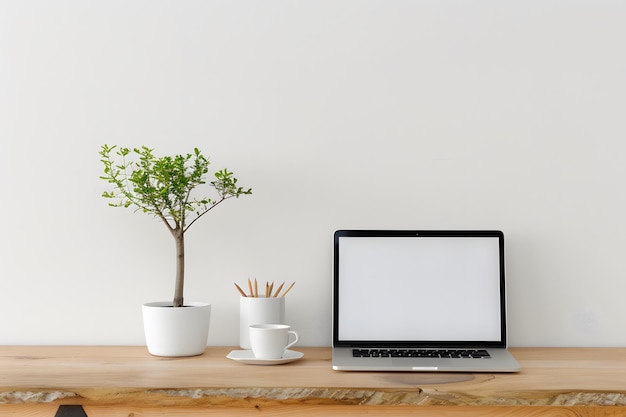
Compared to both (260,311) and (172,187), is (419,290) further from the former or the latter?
(172,187)

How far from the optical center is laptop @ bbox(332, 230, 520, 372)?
1349mm

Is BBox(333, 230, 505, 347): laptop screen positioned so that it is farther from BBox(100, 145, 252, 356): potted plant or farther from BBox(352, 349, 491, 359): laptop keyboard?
BBox(100, 145, 252, 356): potted plant

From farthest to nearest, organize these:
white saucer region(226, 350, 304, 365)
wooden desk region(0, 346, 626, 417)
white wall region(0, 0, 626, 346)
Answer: white wall region(0, 0, 626, 346) < white saucer region(226, 350, 304, 365) < wooden desk region(0, 346, 626, 417)

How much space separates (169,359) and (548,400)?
681mm

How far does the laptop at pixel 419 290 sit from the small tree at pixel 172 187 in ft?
0.92

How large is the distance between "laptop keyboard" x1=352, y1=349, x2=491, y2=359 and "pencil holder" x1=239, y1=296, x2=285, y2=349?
172mm

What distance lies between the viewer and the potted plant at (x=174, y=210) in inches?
49.9

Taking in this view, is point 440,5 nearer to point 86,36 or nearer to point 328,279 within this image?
point 328,279

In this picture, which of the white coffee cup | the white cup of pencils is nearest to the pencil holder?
the white cup of pencils

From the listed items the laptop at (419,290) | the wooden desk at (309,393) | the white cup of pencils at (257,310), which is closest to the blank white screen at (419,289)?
the laptop at (419,290)

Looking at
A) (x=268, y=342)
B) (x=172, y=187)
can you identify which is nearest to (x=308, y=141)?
(x=172, y=187)

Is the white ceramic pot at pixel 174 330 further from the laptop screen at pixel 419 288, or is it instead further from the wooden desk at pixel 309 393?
the laptop screen at pixel 419 288

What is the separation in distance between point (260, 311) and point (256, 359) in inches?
6.1

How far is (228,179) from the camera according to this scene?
1334 mm
